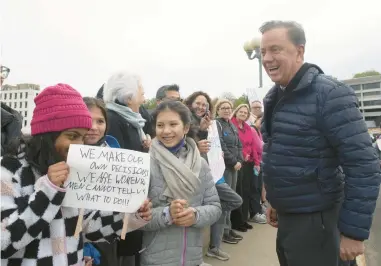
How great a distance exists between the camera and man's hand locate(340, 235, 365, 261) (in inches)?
72.2

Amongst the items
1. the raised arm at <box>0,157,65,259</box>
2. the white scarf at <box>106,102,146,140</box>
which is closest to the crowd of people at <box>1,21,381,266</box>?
the raised arm at <box>0,157,65,259</box>

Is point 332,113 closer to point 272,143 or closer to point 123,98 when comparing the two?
point 272,143

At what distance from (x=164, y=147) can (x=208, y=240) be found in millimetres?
2370

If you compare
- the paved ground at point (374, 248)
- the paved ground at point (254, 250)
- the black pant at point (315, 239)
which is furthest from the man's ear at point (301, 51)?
the paved ground at point (374, 248)

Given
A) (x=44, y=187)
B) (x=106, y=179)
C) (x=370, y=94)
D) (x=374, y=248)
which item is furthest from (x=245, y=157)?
(x=370, y=94)

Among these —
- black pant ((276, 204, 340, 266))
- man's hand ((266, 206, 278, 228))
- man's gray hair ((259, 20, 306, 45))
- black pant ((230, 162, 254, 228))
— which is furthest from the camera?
black pant ((230, 162, 254, 228))

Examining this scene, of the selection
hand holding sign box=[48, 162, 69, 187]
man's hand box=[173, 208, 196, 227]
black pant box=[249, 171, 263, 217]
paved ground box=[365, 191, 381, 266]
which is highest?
hand holding sign box=[48, 162, 69, 187]

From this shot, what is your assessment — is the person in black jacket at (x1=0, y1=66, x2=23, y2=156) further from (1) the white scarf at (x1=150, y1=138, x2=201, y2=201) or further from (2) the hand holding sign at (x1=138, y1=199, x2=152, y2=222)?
(2) the hand holding sign at (x1=138, y1=199, x2=152, y2=222)

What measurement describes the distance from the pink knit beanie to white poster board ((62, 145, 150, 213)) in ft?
0.44

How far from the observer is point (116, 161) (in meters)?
1.70

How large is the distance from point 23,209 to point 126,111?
1.46 meters

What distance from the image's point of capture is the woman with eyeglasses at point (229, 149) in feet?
14.7

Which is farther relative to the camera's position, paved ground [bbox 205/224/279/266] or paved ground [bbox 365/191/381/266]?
paved ground [bbox 365/191/381/266]

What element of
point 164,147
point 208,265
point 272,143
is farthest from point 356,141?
point 208,265
